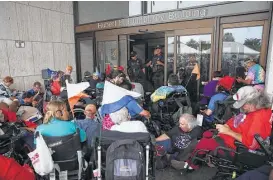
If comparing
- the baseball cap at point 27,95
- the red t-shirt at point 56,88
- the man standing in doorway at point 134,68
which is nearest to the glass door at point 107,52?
the man standing in doorway at point 134,68

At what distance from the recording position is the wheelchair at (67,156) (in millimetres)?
1865

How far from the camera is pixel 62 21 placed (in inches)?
280

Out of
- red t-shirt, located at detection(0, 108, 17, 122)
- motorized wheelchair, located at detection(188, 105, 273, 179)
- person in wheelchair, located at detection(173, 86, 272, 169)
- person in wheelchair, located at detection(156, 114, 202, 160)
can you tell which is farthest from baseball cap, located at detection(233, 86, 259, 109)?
red t-shirt, located at detection(0, 108, 17, 122)

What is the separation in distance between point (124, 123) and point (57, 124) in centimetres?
60

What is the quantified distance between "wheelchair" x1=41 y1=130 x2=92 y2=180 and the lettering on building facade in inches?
157

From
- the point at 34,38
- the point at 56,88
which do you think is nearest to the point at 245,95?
the point at 56,88

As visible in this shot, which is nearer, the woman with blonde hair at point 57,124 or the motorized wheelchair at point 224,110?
the woman with blonde hair at point 57,124

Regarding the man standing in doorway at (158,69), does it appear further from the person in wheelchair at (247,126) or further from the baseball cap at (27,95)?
the person in wheelchair at (247,126)

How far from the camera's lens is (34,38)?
641cm

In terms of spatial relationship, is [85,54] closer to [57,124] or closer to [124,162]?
[57,124]

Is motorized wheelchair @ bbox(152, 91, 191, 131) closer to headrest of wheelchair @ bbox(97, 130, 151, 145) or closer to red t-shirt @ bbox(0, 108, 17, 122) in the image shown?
headrest of wheelchair @ bbox(97, 130, 151, 145)

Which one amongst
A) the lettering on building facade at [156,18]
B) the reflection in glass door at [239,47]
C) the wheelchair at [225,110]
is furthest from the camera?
the lettering on building facade at [156,18]

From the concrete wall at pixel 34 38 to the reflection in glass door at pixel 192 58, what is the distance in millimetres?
3977

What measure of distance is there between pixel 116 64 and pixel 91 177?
5022 millimetres
